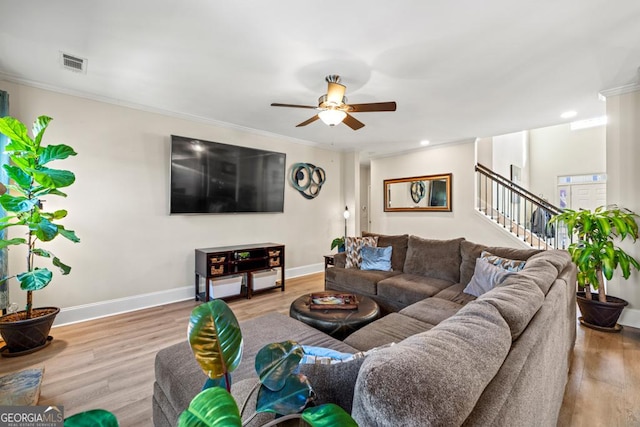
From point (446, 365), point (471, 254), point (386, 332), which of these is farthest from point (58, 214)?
point (471, 254)

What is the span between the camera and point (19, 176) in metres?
2.31

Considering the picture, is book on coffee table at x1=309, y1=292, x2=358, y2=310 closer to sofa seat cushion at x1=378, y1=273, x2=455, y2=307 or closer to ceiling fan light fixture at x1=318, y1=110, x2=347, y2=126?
sofa seat cushion at x1=378, y1=273, x2=455, y2=307

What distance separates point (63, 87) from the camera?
9.59 ft

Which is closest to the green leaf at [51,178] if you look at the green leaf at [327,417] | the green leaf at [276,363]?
the green leaf at [276,363]

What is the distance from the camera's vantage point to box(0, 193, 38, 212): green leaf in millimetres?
2190

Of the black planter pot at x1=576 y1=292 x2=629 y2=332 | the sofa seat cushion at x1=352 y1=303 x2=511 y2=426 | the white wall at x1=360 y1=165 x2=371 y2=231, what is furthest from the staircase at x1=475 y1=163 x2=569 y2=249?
the sofa seat cushion at x1=352 y1=303 x2=511 y2=426

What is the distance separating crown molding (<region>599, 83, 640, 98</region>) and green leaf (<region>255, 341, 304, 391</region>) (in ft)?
13.8

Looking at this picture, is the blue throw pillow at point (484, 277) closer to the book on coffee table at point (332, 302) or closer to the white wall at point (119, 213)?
the book on coffee table at point (332, 302)

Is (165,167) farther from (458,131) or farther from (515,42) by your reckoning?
(458,131)

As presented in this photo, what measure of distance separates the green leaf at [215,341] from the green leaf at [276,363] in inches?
2.4

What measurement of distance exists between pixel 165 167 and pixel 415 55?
10.5ft

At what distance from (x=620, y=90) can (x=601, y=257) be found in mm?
1777

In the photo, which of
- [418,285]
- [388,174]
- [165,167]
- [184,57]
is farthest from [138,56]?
[388,174]

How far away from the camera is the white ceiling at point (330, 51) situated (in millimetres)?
1792
